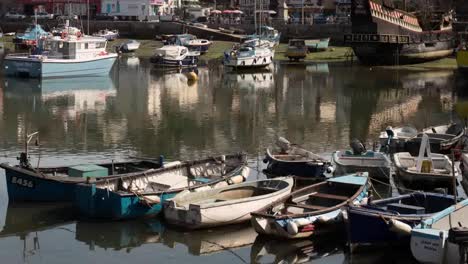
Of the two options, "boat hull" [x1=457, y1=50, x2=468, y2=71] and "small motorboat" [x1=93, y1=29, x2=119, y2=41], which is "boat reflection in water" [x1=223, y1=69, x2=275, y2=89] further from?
"small motorboat" [x1=93, y1=29, x2=119, y2=41]

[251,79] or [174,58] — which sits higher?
[174,58]

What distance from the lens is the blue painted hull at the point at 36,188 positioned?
1920cm

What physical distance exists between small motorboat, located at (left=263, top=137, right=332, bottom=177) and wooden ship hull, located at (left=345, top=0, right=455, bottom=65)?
4136 cm

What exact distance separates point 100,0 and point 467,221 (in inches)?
3600

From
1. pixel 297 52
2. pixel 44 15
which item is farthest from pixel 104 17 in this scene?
pixel 297 52

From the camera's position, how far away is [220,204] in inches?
683

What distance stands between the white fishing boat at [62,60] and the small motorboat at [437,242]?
41.8 meters

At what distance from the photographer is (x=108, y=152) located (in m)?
27.0

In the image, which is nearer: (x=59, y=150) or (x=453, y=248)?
(x=453, y=248)

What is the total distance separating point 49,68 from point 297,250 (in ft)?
131

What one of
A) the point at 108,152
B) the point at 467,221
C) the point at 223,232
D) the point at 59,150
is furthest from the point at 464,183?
the point at 59,150

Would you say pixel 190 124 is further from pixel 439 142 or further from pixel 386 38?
pixel 386 38

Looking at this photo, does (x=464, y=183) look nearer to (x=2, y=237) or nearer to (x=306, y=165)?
(x=306, y=165)

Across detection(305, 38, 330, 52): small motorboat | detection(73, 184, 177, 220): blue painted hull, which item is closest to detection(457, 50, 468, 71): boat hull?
detection(305, 38, 330, 52): small motorboat
